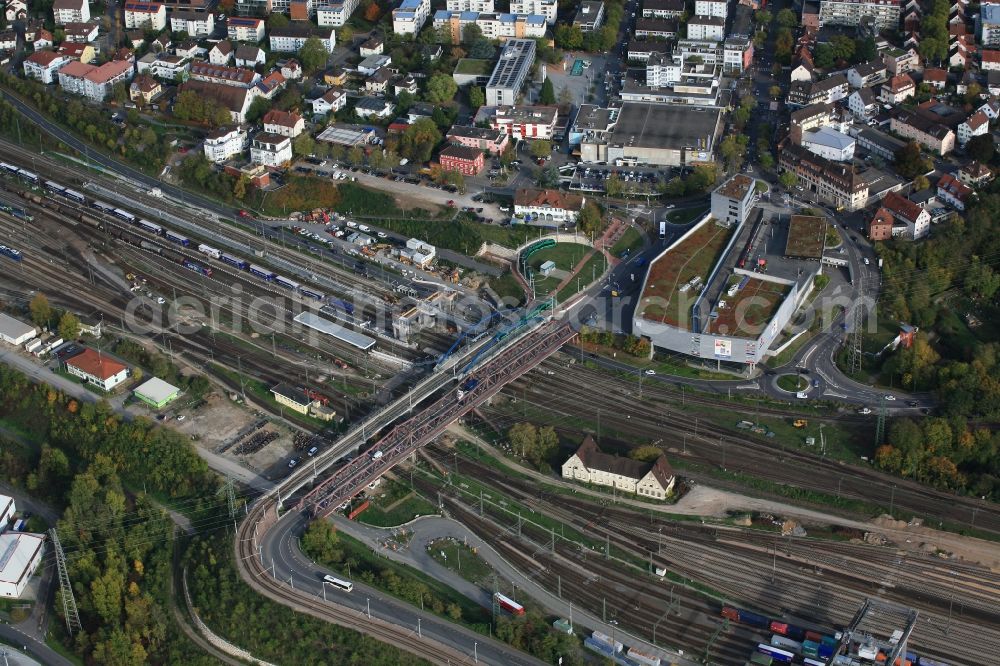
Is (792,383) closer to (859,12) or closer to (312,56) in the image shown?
(859,12)

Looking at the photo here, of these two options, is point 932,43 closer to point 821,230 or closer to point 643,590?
point 821,230

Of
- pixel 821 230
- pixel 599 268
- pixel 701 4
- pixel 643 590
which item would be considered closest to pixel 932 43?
pixel 701 4

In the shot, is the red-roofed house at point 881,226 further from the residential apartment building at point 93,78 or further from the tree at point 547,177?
the residential apartment building at point 93,78

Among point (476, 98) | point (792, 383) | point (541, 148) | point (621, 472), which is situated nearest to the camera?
point (621, 472)

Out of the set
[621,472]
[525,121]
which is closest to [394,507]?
[621,472]

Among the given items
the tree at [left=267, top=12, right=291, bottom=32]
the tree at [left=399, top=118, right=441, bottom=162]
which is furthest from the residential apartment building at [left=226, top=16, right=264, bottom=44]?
the tree at [left=399, top=118, right=441, bottom=162]

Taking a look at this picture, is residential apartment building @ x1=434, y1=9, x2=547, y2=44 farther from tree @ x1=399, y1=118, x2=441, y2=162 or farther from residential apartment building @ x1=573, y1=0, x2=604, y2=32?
tree @ x1=399, y1=118, x2=441, y2=162
